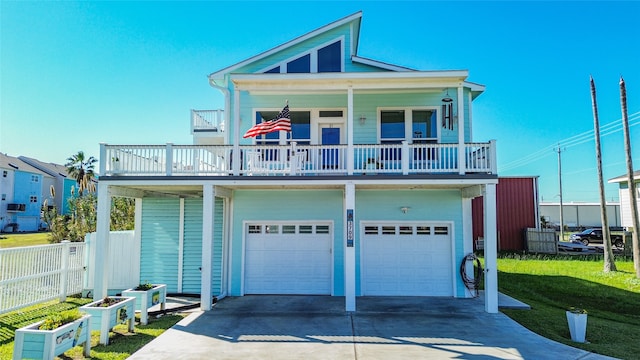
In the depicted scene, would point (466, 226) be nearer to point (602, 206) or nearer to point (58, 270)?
point (602, 206)

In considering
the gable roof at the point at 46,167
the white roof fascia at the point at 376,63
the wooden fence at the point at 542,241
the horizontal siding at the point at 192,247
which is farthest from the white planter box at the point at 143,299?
the gable roof at the point at 46,167

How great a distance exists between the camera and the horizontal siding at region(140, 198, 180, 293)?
445 inches

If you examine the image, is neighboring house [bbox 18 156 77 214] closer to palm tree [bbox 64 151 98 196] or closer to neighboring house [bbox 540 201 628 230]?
palm tree [bbox 64 151 98 196]

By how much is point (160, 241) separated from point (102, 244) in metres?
2.12

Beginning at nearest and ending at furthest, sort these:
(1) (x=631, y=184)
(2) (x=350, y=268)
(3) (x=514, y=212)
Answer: (2) (x=350, y=268)
(1) (x=631, y=184)
(3) (x=514, y=212)

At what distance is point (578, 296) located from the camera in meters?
11.4

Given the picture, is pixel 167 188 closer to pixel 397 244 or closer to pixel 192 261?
pixel 192 261

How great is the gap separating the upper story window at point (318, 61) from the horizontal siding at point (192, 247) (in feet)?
16.7

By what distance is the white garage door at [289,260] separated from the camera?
432 inches

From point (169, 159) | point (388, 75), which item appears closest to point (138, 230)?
point (169, 159)

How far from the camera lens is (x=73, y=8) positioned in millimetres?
11539

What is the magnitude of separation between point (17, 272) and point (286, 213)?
6.62 meters

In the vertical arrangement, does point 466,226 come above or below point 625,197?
below

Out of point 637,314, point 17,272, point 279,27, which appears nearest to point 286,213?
point 17,272
